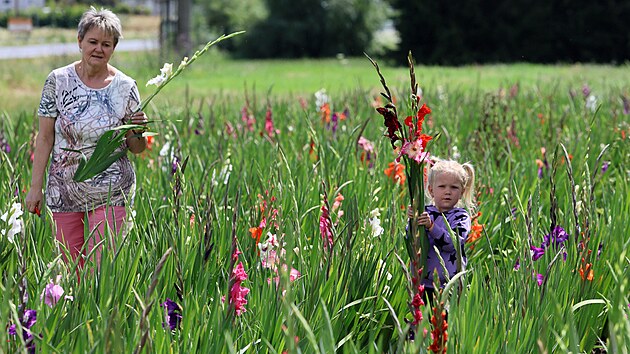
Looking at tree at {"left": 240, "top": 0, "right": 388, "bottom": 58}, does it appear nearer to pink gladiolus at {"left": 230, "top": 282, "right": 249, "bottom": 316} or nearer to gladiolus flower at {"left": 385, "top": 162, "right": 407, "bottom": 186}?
gladiolus flower at {"left": 385, "top": 162, "right": 407, "bottom": 186}

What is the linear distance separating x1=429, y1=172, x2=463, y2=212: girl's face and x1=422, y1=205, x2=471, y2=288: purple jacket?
3cm

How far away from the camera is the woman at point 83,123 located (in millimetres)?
3277

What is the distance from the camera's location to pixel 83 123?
3.29 metres

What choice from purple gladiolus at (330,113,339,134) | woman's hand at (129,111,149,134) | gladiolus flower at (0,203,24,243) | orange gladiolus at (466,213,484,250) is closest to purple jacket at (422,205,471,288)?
orange gladiolus at (466,213,484,250)

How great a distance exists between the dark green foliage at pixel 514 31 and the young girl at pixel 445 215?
2172 cm

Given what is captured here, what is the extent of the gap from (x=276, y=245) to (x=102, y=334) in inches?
32.0

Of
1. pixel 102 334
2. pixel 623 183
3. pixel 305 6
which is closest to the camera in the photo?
pixel 102 334

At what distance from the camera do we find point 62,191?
11.0ft

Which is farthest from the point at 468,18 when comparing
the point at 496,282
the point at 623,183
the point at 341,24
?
the point at 496,282

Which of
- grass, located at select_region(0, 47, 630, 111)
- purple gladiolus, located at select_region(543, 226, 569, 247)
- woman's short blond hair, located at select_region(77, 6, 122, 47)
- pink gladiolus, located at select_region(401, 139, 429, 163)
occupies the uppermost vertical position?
woman's short blond hair, located at select_region(77, 6, 122, 47)

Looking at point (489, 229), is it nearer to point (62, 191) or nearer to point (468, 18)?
point (62, 191)

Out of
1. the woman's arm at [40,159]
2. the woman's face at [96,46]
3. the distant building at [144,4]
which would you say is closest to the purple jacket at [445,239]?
the woman's face at [96,46]

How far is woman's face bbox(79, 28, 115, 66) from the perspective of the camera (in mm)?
3207

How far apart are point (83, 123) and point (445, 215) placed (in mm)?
1270
